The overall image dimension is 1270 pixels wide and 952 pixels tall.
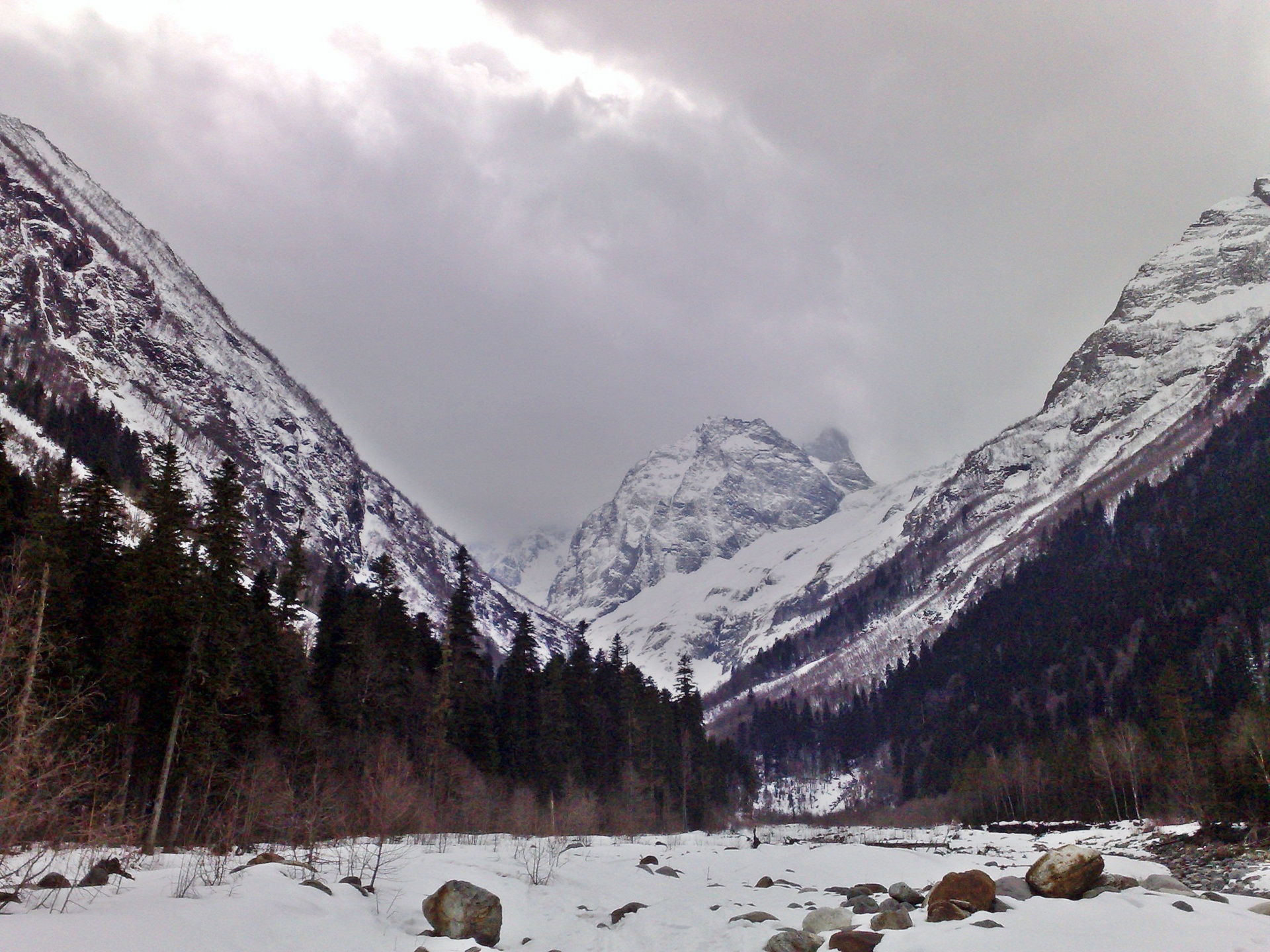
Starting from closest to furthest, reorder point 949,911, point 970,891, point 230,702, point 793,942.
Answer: point 793,942, point 949,911, point 970,891, point 230,702

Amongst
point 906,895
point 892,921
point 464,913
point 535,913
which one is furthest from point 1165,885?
point 464,913

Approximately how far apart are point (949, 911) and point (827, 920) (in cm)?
383

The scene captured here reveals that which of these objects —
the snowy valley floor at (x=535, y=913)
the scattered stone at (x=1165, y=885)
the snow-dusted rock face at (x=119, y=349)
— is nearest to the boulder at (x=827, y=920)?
the snowy valley floor at (x=535, y=913)

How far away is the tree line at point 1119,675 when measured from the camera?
247 ft

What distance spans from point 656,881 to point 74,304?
184 meters

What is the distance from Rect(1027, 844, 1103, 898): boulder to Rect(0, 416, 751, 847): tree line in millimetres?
17411

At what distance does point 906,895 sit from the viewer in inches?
944

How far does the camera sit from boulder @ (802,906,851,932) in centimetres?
1981

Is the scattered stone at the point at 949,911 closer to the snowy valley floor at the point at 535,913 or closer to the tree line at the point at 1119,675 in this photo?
the snowy valley floor at the point at 535,913

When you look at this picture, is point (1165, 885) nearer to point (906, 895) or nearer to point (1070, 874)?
point (1070, 874)

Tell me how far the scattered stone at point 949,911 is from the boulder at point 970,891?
0.31 ft

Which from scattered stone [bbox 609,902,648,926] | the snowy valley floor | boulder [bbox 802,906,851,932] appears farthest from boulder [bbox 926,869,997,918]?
scattered stone [bbox 609,902,648,926]

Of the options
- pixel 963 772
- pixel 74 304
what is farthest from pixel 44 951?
pixel 74 304

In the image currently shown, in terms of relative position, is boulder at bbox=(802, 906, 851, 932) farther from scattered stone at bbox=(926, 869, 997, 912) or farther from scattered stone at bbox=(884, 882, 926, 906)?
scattered stone at bbox=(884, 882, 926, 906)
